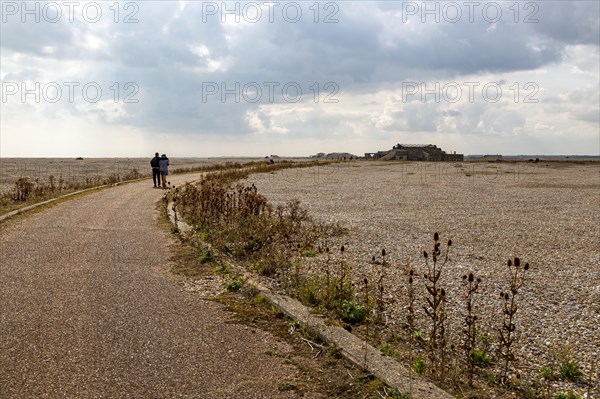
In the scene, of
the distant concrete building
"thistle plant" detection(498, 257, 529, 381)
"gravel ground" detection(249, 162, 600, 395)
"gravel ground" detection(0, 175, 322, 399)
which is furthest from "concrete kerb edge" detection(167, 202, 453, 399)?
the distant concrete building

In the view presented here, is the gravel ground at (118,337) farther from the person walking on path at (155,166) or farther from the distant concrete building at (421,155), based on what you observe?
the distant concrete building at (421,155)

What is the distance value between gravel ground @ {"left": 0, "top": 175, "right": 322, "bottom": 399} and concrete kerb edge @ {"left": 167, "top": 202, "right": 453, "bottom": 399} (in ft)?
1.75

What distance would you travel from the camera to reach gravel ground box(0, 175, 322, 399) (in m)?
4.43

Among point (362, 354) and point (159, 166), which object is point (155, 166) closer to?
point (159, 166)

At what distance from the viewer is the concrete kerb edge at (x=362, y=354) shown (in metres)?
4.34

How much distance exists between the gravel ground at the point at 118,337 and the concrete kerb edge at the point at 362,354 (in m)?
0.53

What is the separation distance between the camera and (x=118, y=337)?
5.46 m

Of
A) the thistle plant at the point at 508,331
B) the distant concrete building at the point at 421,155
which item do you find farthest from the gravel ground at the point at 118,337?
the distant concrete building at the point at 421,155

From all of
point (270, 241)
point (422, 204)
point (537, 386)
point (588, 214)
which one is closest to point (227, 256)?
point (270, 241)

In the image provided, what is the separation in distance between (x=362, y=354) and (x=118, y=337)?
8.65ft

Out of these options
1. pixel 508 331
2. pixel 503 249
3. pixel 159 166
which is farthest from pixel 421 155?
pixel 508 331

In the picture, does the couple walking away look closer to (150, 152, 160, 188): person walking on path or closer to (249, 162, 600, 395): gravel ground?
(150, 152, 160, 188): person walking on path

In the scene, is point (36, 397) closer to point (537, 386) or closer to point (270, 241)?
point (537, 386)

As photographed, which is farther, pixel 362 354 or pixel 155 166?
pixel 155 166
